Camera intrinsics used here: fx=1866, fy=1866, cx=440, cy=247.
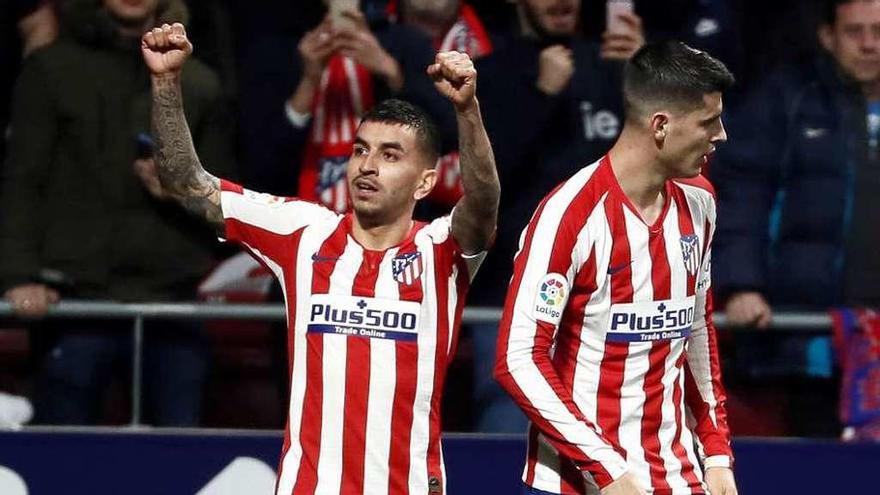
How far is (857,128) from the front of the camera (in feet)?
20.8

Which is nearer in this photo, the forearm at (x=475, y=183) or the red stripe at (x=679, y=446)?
the forearm at (x=475, y=183)

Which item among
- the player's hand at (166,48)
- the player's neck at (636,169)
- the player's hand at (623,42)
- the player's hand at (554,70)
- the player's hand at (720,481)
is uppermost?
the player's hand at (623,42)

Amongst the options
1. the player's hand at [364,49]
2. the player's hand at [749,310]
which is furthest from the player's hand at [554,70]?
the player's hand at [749,310]

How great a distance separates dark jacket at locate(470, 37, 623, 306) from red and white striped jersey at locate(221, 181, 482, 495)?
1.41 metres

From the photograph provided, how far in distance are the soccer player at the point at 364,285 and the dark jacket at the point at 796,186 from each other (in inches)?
65.6

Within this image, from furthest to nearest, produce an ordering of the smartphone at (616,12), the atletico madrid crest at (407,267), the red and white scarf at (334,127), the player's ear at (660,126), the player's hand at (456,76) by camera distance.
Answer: the smartphone at (616,12) → the red and white scarf at (334,127) → the atletico madrid crest at (407,267) → the player's ear at (660,126) → the player's hand at (456,76)

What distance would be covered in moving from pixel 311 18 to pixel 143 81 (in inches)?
28.5

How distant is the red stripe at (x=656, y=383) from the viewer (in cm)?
469

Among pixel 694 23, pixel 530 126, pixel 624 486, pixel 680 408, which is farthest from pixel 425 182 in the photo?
pixel 694 23

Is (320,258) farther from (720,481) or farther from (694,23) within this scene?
(694,23)

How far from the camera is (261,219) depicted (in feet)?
16.1

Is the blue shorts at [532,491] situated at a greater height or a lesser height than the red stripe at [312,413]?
lesser

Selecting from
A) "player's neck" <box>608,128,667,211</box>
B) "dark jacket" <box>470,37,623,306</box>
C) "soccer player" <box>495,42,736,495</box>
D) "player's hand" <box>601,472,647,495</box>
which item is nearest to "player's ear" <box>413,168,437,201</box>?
"soccer player" <box>495,42,736,495</box>

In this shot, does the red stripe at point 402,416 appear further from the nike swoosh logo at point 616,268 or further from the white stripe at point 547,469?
the nike swoosh logo at point 616,268
